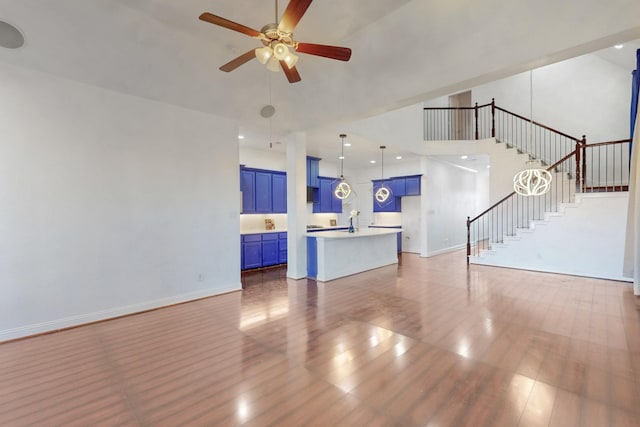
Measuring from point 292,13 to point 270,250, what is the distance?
5.82 m

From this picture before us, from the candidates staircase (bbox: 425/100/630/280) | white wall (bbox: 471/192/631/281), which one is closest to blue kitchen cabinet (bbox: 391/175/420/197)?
staircase (bbox: 425/100/630/280)

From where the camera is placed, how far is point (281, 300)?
4.58 metres

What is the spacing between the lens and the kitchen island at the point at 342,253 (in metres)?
5.75

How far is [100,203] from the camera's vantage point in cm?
377

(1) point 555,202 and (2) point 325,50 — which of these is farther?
(1) point 555,202

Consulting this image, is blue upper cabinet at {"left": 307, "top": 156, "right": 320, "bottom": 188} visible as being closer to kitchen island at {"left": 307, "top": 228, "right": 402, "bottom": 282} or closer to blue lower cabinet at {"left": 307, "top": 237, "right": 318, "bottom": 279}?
kitchen island at {"left": 307, "top": 228, "right": 402, "bottom": 282}

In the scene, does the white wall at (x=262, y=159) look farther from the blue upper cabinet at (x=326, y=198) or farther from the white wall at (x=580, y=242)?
the white wall at (x=580, y=242)

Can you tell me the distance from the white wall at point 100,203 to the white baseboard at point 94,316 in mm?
13

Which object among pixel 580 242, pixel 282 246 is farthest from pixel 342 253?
pixel 580 242

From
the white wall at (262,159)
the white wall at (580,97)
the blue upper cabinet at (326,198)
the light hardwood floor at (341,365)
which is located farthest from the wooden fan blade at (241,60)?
the white wall at (580,97)

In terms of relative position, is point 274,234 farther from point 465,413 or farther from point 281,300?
point 465,413

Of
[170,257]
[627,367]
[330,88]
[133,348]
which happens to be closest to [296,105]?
[330,88]

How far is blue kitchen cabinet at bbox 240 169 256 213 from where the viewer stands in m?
7.07

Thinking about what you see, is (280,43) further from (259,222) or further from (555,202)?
(555,202)
